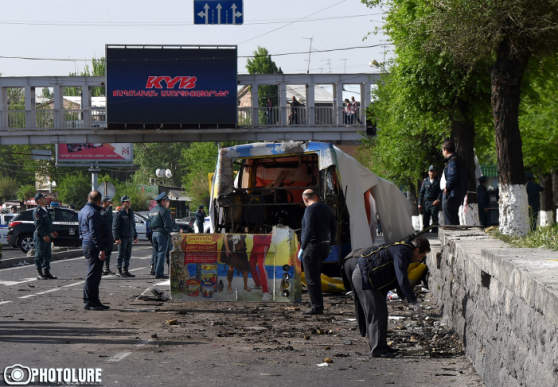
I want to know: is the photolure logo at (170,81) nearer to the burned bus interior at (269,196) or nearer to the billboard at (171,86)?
the billboard at (171,86)

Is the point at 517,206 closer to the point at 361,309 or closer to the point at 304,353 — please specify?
the point at 361,309

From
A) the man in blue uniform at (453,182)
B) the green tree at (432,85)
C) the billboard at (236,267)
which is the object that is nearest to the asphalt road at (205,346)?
the billboard at (236,267)

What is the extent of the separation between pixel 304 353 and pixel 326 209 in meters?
3.30

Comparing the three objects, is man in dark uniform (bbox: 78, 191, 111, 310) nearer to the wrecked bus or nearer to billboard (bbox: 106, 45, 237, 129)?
the wrecked bus

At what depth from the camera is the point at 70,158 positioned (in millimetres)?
64188

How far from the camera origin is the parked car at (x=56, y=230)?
27.7 meters

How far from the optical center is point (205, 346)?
780cm

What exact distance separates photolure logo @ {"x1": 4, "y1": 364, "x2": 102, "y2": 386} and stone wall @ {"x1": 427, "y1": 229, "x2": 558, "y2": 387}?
3183 millimetres

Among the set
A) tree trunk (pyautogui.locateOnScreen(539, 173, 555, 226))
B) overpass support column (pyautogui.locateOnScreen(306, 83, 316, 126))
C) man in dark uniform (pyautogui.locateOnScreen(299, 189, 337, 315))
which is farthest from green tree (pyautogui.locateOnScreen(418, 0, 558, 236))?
overpass support column (pyautogui.locateOnScreen(306, 83, 316, 126))

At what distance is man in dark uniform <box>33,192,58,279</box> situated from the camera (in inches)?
622

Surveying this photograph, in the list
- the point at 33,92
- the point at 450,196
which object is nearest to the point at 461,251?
the point at 450,196

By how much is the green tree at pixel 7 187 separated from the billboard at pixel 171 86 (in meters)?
58.1

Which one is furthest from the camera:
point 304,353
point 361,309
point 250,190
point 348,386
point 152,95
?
point 152,95

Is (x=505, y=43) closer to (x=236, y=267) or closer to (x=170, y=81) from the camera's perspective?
(x=236, y=267)
